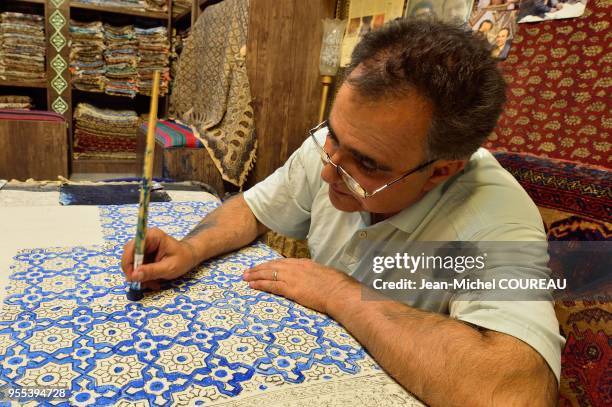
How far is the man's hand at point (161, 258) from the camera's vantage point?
2.78 ft

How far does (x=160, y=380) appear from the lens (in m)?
0.62

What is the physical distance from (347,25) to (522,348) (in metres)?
2.21

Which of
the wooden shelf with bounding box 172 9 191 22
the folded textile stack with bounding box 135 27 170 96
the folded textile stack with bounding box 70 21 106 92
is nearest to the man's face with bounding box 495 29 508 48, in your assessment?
the wooden shelf with bounding box 172 9 191 22

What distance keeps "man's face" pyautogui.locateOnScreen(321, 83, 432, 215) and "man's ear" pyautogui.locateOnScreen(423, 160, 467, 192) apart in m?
0.02

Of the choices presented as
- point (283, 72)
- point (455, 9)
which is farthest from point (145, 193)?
point (283, 72)

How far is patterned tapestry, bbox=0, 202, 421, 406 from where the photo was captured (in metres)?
0.60

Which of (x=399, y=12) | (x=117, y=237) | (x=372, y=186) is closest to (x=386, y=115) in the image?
(x=372, y=186)

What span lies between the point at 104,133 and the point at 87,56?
0.72 metres

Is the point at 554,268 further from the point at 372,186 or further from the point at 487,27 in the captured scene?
the point at 487,27

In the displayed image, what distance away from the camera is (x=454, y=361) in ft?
2.23

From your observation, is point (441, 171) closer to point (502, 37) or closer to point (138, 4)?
point (502, 37)

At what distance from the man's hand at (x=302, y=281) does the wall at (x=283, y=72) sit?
66.5 inches

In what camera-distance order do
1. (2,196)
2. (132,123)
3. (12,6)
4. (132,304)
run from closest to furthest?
(132,304), (2,196), (12,6), (132,123)

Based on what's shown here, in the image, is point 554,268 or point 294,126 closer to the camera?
point 554,268
